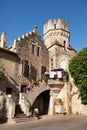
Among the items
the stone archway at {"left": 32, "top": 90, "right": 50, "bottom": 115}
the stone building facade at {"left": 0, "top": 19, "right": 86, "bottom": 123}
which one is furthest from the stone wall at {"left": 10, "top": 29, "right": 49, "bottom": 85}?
the stone archway at {"left": 32, "top": 90, "right": 50, "bottom": 115}

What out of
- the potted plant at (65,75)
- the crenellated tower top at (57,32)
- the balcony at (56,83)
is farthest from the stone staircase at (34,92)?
the crenellated tower top at (57,32)

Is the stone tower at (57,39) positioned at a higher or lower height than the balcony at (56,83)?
higher

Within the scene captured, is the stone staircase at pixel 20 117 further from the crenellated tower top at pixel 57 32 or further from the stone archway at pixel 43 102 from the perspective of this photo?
the crenellated tower top at pixel 57 32

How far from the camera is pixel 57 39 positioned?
35562 mm

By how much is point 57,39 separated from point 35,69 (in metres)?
8.81

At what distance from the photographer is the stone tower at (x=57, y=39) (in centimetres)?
3291

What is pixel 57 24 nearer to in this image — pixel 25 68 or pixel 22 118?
pixel 25 68

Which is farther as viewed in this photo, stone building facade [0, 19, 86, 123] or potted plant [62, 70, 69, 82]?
potted plant [62, 70, 69, 82]

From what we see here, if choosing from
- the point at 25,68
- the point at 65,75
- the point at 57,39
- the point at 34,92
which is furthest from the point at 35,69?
the point at 57,39

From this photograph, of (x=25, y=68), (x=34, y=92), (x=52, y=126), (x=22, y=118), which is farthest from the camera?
(x=25, y=68)

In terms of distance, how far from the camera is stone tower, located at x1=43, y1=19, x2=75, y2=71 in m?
32.9

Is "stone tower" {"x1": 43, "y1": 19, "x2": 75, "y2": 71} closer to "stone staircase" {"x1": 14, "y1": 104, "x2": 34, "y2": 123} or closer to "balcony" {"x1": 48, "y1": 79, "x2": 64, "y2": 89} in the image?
"balcony" {"x1": 48, "y1": 79, "x2": 64, "y2": 89}

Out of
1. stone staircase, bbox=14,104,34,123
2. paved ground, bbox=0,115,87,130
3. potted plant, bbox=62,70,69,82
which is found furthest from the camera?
potted plant, bbox=62,70,69,82

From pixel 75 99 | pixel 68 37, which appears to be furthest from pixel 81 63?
pixel 68 37
